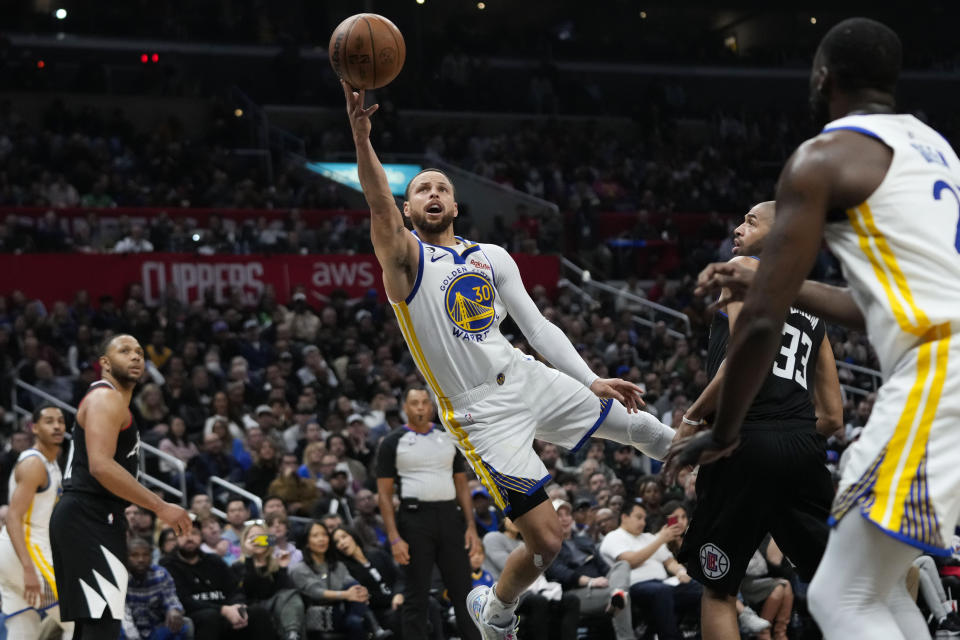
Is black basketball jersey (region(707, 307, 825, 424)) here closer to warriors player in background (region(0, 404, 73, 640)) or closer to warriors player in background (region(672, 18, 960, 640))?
warriors player in background (region(672, 18, 960, 640))

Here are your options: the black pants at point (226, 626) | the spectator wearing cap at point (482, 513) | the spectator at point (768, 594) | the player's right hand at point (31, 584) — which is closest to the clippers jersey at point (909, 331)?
the player's right hand at point (31, 584)

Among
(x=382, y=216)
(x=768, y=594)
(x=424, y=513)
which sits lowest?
(x=768, y=594)

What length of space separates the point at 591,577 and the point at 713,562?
551 cm

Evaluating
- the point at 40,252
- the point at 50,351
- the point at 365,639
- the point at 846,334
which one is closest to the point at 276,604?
the point at 365,639

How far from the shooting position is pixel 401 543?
870 centimetres

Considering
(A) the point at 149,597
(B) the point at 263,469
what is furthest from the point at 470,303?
(B) the point at 263,469

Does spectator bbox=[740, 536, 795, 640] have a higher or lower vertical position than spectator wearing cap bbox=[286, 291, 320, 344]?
lower

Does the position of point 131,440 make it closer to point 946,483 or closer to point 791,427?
point 791,427

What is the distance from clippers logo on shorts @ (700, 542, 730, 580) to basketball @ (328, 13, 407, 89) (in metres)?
2.67

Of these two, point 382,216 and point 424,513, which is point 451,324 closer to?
point 382,216

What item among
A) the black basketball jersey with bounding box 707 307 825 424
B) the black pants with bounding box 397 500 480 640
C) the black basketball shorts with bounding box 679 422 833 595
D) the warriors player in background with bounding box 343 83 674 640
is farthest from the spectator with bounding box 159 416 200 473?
the black basketball shorts with bounding box 679 422 833 595

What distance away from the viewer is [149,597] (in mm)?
8953

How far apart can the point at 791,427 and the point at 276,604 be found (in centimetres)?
556

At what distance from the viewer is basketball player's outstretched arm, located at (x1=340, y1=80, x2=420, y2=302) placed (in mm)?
5078
